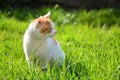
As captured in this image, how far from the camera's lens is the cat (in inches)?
132

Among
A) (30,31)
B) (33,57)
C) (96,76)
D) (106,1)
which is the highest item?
(106,1)

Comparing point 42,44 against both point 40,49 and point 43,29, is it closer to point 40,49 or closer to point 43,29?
point 40,49

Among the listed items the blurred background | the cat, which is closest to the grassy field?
the cat

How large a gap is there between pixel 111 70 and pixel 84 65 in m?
0.31

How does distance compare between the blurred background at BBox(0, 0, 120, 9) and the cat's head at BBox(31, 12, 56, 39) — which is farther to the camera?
the blurred background at BBox(0, 0, 120, 9)

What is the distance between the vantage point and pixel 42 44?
346cm

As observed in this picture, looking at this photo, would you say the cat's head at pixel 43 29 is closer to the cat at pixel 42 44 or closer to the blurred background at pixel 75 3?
the cat at pixel 42 44

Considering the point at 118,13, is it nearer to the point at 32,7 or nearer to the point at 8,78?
the point at 32,7

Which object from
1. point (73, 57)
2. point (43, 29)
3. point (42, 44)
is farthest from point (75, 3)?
point (43, 29)

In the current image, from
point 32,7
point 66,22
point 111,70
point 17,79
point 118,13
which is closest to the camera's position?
point 17,79

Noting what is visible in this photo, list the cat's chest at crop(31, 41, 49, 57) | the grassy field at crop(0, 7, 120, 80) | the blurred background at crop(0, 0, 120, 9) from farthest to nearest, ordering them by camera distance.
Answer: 1. the blurred background at crop(0, 0, 120, 9)
2. the cat's chest at crop(31, 41, 49, 57)
3. the grassy field at crop(0, 7, 120, 80)

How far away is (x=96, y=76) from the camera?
3266 millimetres

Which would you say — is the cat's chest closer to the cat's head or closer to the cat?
the cat

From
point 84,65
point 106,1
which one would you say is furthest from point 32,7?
point 84,65
